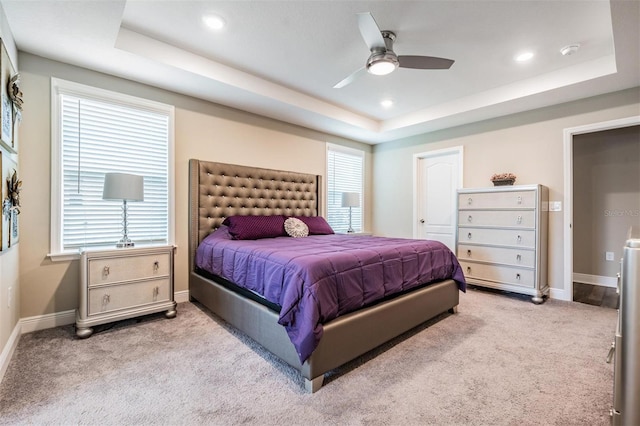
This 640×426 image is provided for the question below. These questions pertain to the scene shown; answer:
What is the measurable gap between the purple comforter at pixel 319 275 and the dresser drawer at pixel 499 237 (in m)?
1.18

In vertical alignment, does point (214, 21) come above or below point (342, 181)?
above

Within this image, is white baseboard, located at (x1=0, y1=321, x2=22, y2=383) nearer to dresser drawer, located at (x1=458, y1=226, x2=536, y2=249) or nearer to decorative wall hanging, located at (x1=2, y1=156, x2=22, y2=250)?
decorative wall hanging, located at (x1=2, y1=156, x2=22, y2=250)

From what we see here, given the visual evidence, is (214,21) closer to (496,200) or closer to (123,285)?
(123,285)

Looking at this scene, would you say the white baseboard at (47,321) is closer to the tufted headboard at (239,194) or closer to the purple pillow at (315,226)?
the tufted headboard at (239,194)

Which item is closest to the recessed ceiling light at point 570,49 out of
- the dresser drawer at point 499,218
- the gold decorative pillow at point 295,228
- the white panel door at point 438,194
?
the dresser drawer at point 499,218

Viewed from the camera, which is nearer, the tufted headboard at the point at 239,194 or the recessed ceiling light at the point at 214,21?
the recessed ceiling light at the point at 214,21

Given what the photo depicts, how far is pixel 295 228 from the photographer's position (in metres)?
3.79

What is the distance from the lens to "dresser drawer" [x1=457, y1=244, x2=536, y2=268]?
353cm

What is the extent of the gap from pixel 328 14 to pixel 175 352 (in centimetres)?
290

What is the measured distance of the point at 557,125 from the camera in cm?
368

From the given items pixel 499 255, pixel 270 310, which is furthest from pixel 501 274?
pixel 270 310

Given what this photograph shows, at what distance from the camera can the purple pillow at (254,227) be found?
129 inches

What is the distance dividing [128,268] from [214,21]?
229cm

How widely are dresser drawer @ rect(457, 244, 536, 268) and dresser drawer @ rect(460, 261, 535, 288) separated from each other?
0.25 ft
